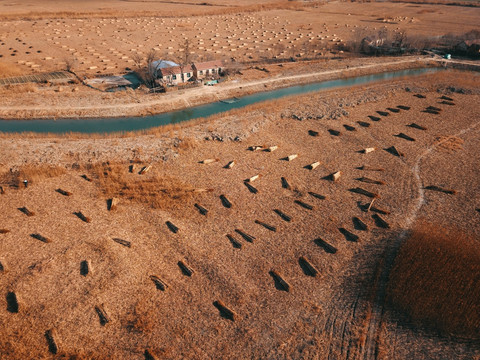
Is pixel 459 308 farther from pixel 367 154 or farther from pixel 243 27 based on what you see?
pixel 243 27

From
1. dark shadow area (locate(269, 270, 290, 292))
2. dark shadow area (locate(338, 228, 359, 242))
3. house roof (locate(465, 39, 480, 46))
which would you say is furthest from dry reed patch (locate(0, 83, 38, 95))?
house roof (locate(465, 39, 480, 46))

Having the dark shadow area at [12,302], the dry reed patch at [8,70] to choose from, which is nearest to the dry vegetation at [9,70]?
the dry reed patch at [8,70]

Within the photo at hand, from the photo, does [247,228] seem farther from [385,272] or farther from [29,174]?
[29,174]

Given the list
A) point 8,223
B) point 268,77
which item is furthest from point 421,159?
point 8,223

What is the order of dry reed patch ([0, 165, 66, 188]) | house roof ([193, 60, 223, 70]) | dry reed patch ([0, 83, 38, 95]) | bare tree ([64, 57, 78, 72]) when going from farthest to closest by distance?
bare tree ([64, 57, 78, 72]) → house roof ([193, 60, 223, 70]) → dry reed patch ([0, 83, 38, 95]) → dry reed patch ([0, 165, 66, 188])

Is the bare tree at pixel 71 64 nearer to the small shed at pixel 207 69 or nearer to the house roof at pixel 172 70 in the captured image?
the house roof at pixel 172 70

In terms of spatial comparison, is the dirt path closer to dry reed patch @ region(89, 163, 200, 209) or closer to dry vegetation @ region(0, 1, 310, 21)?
dry reed patch @ region(89, 163, 200, 209)

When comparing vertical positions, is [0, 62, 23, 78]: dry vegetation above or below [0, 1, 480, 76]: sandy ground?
below
